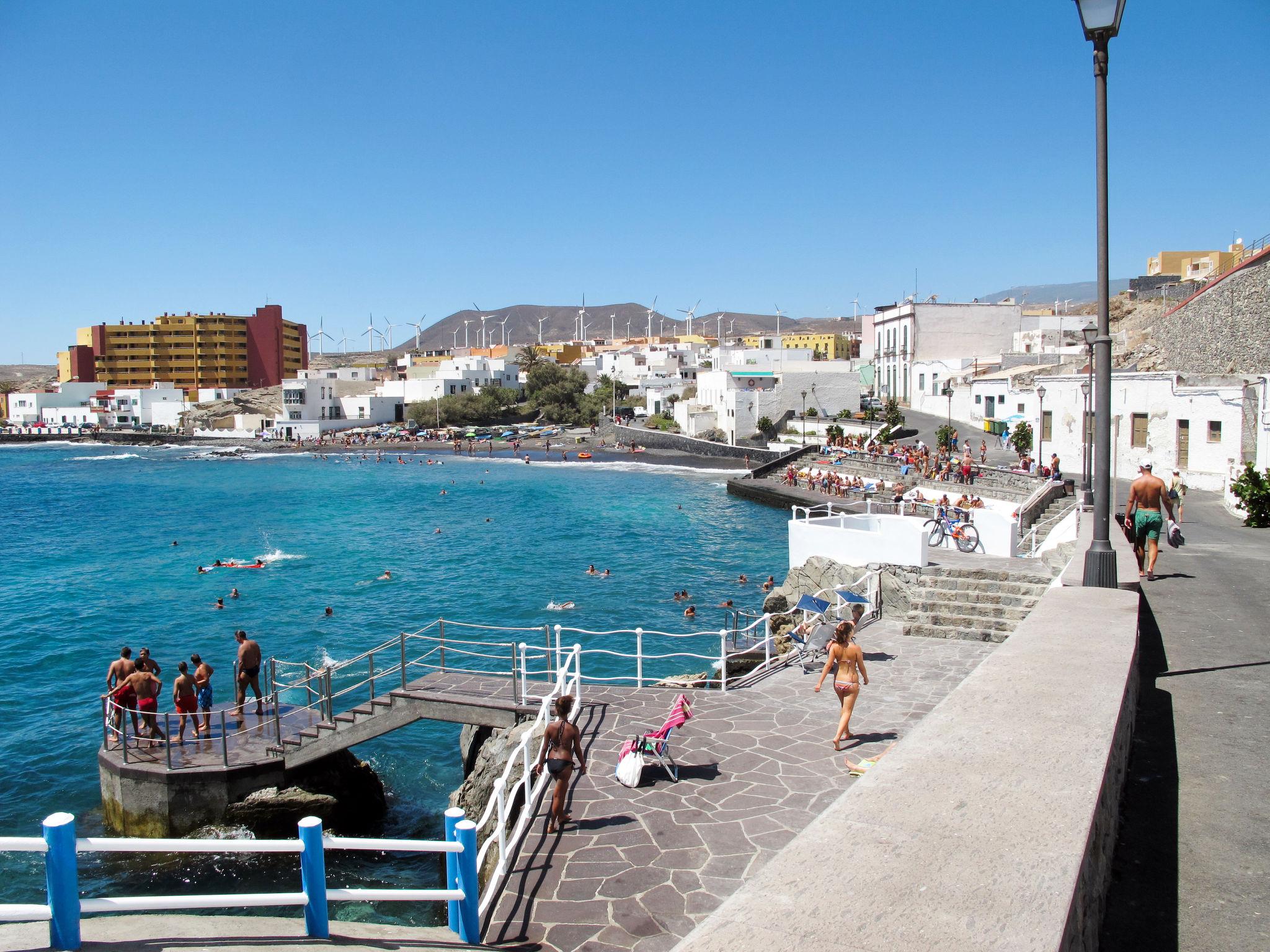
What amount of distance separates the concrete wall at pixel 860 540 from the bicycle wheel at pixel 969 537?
1.46 metres

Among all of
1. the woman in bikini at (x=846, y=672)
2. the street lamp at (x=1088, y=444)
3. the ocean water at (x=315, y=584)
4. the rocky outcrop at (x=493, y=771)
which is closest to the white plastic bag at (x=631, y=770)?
the rocky outcrop at (x=493, y=771)

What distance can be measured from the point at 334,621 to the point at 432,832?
1363 centimetres

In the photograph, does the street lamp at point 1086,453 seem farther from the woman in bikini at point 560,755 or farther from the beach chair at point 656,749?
the woman in bikini at point 560,755

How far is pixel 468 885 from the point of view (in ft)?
15.5

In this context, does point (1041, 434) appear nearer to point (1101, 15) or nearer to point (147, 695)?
point (1101, 15)

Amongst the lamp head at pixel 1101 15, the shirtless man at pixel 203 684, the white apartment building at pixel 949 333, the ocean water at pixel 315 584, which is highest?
the white apartment building at pixel 949 333

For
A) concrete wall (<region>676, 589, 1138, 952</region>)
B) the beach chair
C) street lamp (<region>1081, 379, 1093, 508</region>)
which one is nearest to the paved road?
concrete wall (<region>676, 589, 1138, 952</region>)

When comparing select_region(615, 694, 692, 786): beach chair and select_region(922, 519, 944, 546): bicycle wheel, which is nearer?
select_region(615, 694, 692, 786): beach chair

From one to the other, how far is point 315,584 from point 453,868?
2680cm

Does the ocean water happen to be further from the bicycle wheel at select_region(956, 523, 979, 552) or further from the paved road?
the bicycle wheel at select_region(956, 523, 979, 552)

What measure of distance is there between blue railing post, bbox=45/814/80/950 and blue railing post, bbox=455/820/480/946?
1.75 metres

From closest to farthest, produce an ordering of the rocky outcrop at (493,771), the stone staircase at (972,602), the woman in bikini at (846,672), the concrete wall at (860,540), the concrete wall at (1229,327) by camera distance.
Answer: the woman in bikini at (846,672), the rocky outcrop at (493,771), the stone staircase at (972,602), the concrete wall at (860,540), the concrete wall at (1229,327)

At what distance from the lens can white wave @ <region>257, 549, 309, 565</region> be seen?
34.3m

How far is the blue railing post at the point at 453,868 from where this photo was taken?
466 cm
